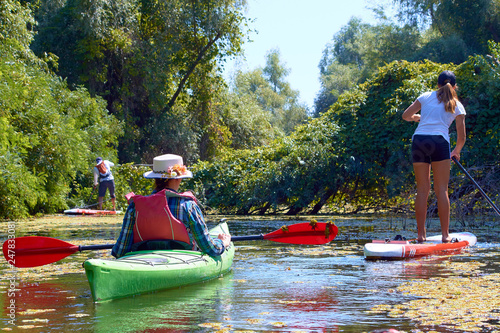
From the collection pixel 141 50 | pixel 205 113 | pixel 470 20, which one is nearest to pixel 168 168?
pixel 141 50

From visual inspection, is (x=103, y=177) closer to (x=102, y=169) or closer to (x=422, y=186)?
(x=102, y=169)

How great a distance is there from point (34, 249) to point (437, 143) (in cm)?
437

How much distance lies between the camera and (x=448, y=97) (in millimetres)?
6836

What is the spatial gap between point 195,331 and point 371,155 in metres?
11.9

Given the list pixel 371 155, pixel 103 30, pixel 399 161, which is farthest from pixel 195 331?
pixel 103 30

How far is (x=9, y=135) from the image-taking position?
14180mm

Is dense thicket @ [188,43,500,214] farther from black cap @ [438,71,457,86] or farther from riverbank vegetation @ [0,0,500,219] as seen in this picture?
black cap @ [438,71,457,86]

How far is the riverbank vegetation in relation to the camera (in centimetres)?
1370

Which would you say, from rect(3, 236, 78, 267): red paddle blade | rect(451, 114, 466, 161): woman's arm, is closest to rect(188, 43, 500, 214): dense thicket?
rect(451, 114, 466, 161): woman's arm

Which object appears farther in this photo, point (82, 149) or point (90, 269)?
point (82, 149)

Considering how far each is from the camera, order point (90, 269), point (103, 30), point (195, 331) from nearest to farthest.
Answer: point (195, 331) → point (90, 269) → point (103, 30)

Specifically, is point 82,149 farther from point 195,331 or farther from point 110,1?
point 195,331

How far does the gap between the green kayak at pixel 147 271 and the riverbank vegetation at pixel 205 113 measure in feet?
19.4

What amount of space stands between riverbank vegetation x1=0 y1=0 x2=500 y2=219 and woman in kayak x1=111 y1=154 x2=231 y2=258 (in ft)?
19.8
